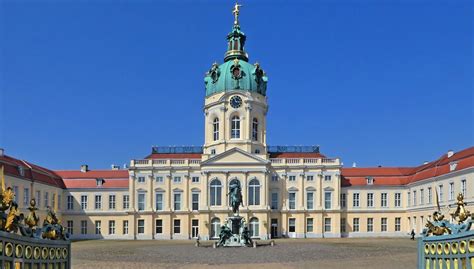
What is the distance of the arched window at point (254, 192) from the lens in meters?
59.2

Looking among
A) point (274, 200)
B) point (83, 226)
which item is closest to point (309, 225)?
point (274, 200)

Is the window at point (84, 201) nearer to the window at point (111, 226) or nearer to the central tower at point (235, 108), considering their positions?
the window at point (111, 226)

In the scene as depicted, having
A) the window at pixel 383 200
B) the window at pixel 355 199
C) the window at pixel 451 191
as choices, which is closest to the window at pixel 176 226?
the window at pixel 355 199

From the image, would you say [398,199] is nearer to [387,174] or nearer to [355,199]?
[387,174]

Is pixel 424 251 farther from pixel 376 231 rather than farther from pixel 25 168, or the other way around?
pixel 376 231

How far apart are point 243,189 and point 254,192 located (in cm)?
132

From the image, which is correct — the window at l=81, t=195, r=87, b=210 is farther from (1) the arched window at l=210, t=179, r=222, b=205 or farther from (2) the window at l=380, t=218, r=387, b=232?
(2) the window at l=380, t=218, r=387, b=232

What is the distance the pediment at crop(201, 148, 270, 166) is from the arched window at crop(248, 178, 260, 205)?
2195 millimetres

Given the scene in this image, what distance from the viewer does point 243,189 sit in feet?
194

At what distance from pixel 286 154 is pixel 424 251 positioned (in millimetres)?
58213

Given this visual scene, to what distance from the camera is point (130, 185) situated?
61.6 m

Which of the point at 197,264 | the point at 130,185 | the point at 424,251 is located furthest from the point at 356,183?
the point at 424,251

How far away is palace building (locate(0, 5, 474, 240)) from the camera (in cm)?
5925

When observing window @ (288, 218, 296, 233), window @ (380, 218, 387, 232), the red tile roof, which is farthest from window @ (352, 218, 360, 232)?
window @ (288, 218, 296, 233)
